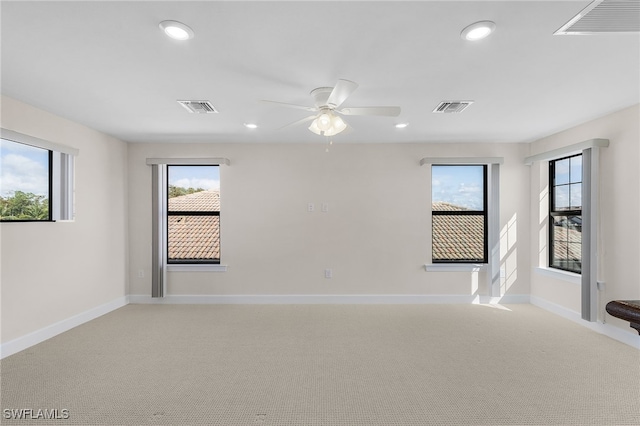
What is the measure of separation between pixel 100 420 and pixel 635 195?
4.90m

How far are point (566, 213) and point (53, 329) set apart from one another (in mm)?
6241

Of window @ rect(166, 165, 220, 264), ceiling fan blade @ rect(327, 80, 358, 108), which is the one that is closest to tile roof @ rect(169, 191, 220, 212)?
window @ rect(166, 165, 220, 264)

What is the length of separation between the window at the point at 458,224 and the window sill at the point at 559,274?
0.70 metres

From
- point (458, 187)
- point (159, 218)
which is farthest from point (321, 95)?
point (159, 218)

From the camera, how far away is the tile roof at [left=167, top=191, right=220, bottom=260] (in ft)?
15.2

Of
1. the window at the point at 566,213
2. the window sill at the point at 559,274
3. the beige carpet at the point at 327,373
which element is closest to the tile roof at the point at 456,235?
the window sill at the point at 559,274

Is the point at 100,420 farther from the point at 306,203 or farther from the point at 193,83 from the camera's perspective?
the point at 306,203

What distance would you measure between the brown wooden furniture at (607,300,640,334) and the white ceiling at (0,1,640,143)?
180 cm

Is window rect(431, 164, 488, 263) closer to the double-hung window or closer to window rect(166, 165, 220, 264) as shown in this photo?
window rect(166, 165, 220, 264)

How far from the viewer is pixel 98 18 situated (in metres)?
1.67

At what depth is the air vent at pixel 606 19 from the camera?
5.07ft

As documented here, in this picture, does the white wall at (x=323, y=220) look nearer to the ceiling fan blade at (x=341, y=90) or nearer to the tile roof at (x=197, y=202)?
the tile roof at (x=197, y=202)

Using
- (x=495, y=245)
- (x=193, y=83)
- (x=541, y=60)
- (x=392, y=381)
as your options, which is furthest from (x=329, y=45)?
(x=495, y=245)

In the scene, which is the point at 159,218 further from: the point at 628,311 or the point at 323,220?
the point at 628,311
